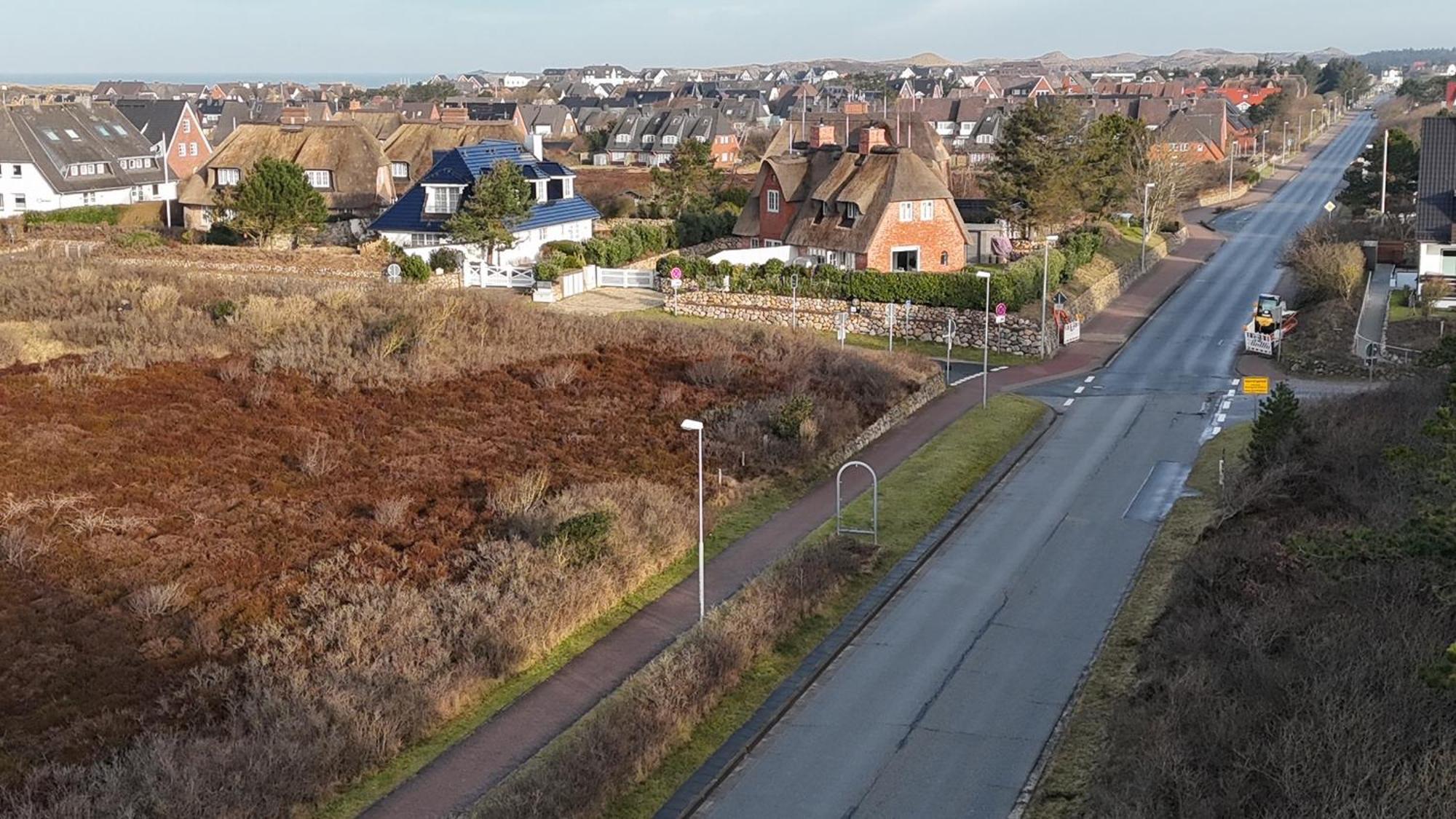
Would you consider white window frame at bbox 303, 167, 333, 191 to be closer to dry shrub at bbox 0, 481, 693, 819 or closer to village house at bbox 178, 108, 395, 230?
village house at bbox 178, 108, 395, 230

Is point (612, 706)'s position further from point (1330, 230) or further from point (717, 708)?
point (1330, 230)

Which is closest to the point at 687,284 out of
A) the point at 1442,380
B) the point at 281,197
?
the point at 281,197

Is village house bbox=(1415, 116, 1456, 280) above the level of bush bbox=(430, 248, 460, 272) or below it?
above

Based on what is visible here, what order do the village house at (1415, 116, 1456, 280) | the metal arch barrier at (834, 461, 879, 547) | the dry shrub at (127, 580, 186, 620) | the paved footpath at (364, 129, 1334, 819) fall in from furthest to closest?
the village house at (1415, 116, 1456, 280) → the metal arch barrier at (834, 461, 879, 547) → the dry shrub at (127, 580, 186, 620) → the paved footpath at (364, 129, 1334, 819)

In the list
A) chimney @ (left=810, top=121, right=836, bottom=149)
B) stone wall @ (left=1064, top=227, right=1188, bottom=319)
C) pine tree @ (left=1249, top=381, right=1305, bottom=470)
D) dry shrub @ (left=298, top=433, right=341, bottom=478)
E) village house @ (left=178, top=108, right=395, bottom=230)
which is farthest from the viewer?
village house @ (left=178, top=108, right=395, bottom=230)

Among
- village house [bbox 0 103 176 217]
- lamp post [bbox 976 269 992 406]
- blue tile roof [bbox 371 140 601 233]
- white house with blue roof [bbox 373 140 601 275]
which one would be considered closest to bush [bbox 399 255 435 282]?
white house with blue roof [bbox 373 140 601 275]

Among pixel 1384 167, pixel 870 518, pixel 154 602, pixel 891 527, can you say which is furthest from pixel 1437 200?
pixel 154 602

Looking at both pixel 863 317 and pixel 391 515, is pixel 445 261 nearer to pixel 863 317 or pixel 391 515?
pixel 863 317
